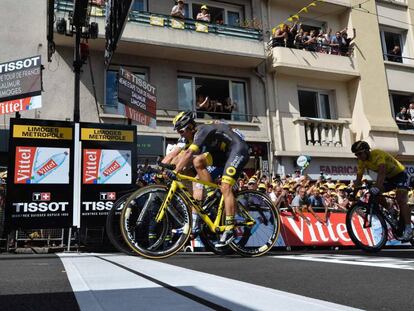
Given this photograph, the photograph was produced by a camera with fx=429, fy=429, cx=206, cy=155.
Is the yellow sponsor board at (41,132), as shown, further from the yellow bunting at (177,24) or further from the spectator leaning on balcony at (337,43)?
the spectator leaning on balcony at (337,43)

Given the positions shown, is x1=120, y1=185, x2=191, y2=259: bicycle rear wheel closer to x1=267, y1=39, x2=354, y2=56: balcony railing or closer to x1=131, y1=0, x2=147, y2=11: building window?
x1=131, y1=0, x2=147, y2=11: building window

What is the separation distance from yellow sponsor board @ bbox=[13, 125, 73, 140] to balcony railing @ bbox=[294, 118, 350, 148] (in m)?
10.6

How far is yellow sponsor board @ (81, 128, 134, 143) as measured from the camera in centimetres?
793

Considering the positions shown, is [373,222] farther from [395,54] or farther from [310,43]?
[395,54]

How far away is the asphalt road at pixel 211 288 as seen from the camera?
1.93 metres

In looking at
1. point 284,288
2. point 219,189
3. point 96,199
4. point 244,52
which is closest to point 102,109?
point 244,52

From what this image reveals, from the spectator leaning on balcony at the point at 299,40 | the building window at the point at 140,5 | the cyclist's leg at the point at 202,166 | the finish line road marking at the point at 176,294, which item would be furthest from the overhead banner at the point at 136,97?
the spectator leaning on balcony at the point at 299,40

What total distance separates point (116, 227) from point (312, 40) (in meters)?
14.6

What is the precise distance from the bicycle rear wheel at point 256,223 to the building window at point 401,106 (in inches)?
598

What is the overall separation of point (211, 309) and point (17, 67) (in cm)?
926

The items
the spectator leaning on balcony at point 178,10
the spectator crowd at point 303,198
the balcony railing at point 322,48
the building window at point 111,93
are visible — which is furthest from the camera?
the balcony railing at point 322,48

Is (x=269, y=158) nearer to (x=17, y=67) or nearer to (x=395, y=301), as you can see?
(x=17, y=67)

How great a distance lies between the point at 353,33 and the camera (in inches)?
707

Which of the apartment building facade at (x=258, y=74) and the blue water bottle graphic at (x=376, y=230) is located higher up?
the apartment building facade at (x=258, y=74)
